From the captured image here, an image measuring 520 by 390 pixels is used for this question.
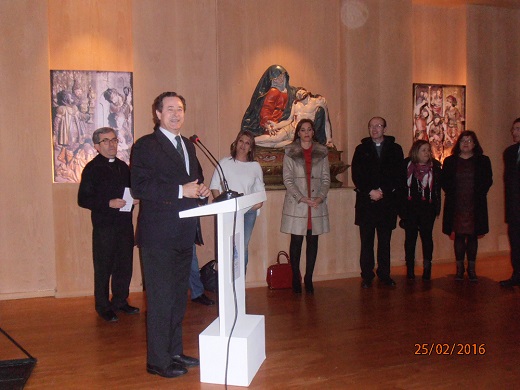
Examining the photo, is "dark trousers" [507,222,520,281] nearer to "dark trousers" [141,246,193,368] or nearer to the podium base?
the podium base

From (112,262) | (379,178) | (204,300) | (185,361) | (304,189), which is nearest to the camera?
(185,361)

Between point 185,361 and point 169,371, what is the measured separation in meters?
0.19

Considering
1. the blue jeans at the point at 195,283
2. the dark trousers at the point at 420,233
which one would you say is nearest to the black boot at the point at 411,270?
the dark trousers at the point at 420,233

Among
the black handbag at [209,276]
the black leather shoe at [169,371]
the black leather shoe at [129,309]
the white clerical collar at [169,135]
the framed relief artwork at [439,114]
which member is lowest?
the black leather shoe at [129,309]

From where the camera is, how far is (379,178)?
5.50 meters

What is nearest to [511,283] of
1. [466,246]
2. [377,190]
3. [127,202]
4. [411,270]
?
[466,246]

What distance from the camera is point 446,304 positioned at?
190 inches

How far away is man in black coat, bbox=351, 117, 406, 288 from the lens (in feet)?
18.0

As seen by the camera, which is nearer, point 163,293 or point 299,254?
point 163,293

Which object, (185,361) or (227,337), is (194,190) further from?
(185,361)

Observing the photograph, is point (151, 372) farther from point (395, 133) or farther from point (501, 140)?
point (501, 140)

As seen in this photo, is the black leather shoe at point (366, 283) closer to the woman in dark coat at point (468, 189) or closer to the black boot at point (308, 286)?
the black boot at point (308, 286)

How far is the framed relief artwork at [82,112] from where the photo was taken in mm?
5531
